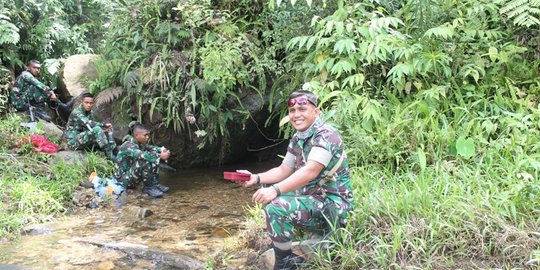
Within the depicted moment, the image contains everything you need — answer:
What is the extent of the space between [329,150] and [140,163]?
166 inches

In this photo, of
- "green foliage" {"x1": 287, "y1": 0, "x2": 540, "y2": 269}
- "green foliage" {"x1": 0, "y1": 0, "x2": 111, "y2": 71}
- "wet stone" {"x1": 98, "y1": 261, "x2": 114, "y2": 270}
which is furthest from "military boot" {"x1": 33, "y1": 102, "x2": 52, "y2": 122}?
"wet stone" {"x1": 98, "y1": 261, "x2": 114, "y2": 270}

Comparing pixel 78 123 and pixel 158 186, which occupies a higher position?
pixel 78 123

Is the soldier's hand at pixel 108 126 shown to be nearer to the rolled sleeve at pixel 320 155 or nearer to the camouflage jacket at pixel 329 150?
the camouflage jacket at pixel 329 150

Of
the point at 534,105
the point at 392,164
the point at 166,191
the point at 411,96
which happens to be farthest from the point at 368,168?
the point at 166,191

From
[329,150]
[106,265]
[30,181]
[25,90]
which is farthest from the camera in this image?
[25,90]

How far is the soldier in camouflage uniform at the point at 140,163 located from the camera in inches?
270

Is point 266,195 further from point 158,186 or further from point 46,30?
point 46,30

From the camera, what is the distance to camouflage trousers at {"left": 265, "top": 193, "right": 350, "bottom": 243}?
341cm

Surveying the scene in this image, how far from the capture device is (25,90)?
9008 mm

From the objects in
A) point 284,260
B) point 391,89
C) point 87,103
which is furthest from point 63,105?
point 284,260

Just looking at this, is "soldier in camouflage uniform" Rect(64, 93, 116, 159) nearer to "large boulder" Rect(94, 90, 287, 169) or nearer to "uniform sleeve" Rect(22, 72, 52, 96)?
"large boulder" Rect(94, 90, 287, 169)

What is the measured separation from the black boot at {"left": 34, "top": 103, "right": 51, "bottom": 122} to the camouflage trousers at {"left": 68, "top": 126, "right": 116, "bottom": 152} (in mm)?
1809

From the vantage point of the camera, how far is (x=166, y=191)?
7.05 m

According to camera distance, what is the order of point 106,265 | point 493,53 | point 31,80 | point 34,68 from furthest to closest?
point 34,68, point 31,80, point 493,53, point 106,265
